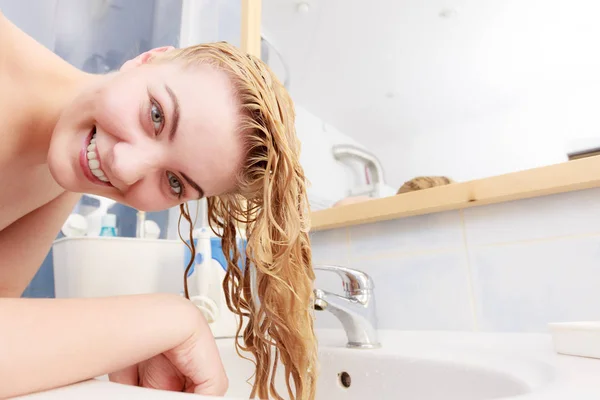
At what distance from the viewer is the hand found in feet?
1.43

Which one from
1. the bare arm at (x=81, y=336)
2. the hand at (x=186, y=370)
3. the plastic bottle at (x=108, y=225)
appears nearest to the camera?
the bare arm at (x=81, y=336)

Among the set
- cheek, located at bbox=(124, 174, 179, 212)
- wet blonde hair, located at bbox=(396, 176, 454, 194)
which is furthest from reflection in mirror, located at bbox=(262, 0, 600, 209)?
cheek, located at bbox=(124, 174, 179, 212)

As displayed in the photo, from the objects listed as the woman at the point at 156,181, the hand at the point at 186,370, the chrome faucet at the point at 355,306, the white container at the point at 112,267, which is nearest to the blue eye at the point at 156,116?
the woman at the point at 156,181

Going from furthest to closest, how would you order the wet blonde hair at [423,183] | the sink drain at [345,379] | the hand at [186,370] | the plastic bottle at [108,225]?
the plastic bottle at [108,225] → the wet blonde hair at [423,183] → the sink drain at [345,379] → the hand at [186,370]

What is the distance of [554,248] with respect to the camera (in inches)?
25.5

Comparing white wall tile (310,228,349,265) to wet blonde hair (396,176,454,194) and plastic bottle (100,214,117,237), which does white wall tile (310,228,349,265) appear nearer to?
wet blonde hair (396,176,454,194)

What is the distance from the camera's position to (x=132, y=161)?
0.47 meters

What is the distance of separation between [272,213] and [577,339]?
380 millimetres

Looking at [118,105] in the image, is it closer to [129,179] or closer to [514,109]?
[129,179]

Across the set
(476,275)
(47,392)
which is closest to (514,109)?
(476,275)

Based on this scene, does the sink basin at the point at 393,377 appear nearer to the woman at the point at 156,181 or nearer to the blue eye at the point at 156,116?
the woman at the point at 156,181

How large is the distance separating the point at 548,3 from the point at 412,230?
0.47 metres

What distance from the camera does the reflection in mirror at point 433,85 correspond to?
2.36 feet

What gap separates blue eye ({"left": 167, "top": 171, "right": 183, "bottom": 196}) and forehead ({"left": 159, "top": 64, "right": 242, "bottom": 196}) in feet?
0.11
